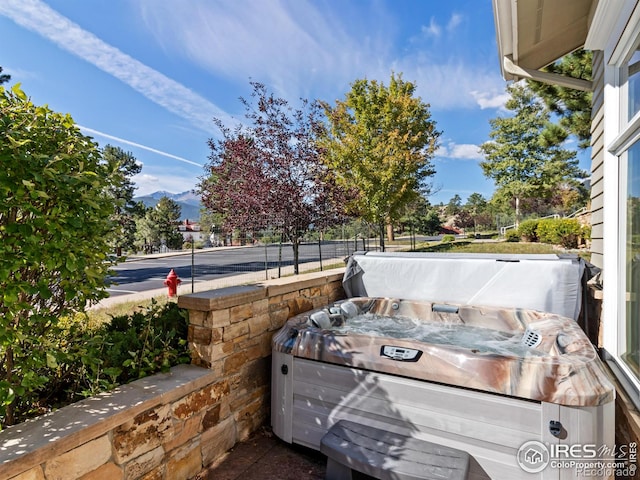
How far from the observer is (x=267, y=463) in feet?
6.77

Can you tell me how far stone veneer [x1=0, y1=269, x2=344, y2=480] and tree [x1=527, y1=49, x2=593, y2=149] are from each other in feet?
14.0

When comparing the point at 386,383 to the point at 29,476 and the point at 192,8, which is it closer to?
the point at 29,476

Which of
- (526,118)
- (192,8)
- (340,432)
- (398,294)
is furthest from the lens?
(526,118)

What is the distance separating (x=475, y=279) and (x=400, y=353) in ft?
5.22

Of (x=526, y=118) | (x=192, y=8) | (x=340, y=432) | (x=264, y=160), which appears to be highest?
(x=526, y=118)

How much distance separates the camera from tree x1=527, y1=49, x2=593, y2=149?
397 centimetres

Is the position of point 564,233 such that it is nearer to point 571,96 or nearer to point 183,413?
point 571,96

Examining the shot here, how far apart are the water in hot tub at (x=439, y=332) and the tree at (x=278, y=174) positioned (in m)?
4.48

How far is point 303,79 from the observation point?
32.6 ft

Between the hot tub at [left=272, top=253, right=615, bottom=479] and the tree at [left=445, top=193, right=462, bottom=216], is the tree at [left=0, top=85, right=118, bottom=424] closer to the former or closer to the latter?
the hot tub at [left=272, top=253, right=615, bottom=479]

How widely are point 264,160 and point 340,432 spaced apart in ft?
20.7

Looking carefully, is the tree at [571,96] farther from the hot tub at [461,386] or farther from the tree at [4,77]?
the tree at [4,77]

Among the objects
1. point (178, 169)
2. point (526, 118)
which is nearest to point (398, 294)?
point (526, 118)

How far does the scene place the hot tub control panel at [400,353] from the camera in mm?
1868
